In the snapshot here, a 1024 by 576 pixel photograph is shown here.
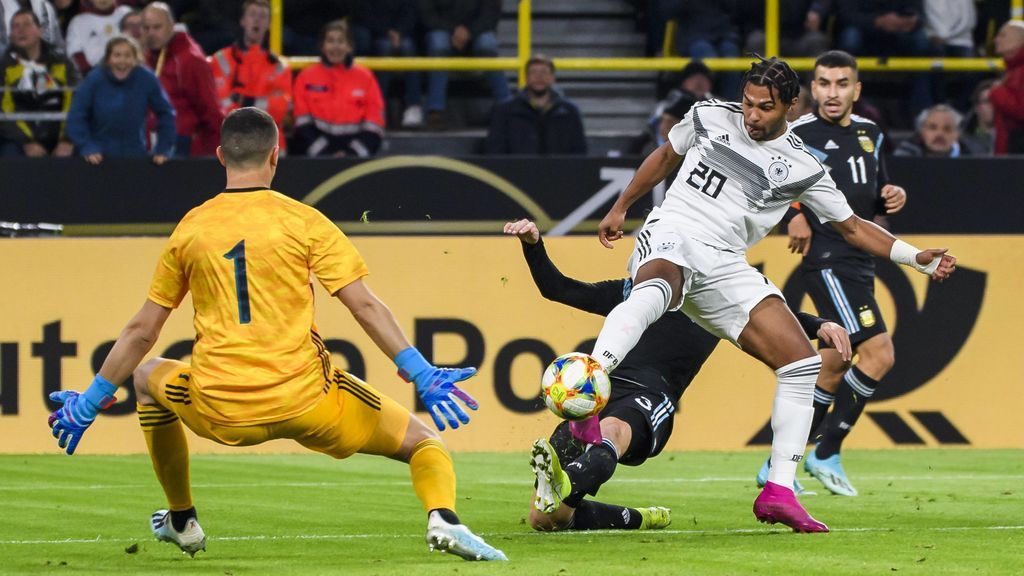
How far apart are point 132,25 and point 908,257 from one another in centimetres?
891

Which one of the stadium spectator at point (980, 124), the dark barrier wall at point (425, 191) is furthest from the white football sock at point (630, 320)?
the stadium spectator at point (980, 124)

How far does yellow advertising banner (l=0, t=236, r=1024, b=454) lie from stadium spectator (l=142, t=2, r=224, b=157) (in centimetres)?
213

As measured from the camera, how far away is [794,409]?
775 cm

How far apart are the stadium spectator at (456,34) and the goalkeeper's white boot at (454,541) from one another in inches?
403

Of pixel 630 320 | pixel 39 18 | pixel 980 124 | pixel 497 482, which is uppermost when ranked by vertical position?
pixel 39 18

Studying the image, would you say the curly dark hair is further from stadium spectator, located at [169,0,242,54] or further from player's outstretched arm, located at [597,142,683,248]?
stadium spectator, located at [169,0,242,54]

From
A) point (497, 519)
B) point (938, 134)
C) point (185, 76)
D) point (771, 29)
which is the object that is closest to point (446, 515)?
point (497, 519)

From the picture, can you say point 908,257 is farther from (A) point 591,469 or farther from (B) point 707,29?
(B) point 707,29

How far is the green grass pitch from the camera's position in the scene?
654 centimetres

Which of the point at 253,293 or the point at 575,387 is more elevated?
the point at 253,293

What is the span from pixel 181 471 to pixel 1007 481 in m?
5.51

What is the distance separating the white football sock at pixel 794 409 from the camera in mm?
7699

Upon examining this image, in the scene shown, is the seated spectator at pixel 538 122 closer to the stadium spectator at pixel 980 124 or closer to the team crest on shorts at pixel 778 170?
the stadium spectator at pixel 980 124

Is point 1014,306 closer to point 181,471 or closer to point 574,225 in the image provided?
point 574,225
